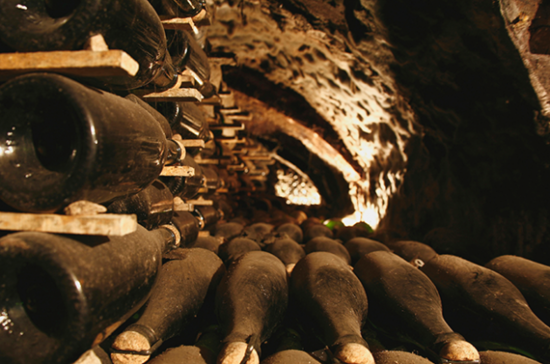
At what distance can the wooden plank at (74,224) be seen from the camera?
596 mm

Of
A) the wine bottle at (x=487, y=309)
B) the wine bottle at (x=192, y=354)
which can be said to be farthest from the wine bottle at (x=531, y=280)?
the wine bottle at (x=192, y=354)

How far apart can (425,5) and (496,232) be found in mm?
1671

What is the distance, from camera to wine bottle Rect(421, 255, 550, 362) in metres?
1.04

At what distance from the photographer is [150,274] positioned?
30.0 inches

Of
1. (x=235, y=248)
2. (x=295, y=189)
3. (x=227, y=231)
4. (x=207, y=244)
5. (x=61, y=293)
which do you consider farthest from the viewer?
(x=295, y=189)

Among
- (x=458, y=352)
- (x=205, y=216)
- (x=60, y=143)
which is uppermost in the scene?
(x=60, y=143)

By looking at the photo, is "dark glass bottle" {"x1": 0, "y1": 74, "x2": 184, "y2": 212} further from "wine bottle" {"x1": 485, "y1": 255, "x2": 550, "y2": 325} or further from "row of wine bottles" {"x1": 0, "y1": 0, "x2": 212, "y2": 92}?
"wine bottle" {"x1": 485, "y1": 255, "x2": 550, "y2": 325}

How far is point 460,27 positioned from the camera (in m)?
1.71

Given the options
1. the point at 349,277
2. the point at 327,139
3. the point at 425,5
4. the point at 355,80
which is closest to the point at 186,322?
the point at 349,277

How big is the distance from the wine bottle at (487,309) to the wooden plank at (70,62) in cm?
157

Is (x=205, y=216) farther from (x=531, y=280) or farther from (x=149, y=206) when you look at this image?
(x=531, y=280)

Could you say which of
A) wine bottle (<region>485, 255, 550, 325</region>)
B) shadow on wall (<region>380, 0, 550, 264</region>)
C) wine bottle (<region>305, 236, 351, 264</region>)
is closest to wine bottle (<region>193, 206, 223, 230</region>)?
wine bottle (<region>305, 236, 351, 264</region>)

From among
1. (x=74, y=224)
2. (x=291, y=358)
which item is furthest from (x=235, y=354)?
(x=74, y=224)

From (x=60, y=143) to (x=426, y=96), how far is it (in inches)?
99.7
